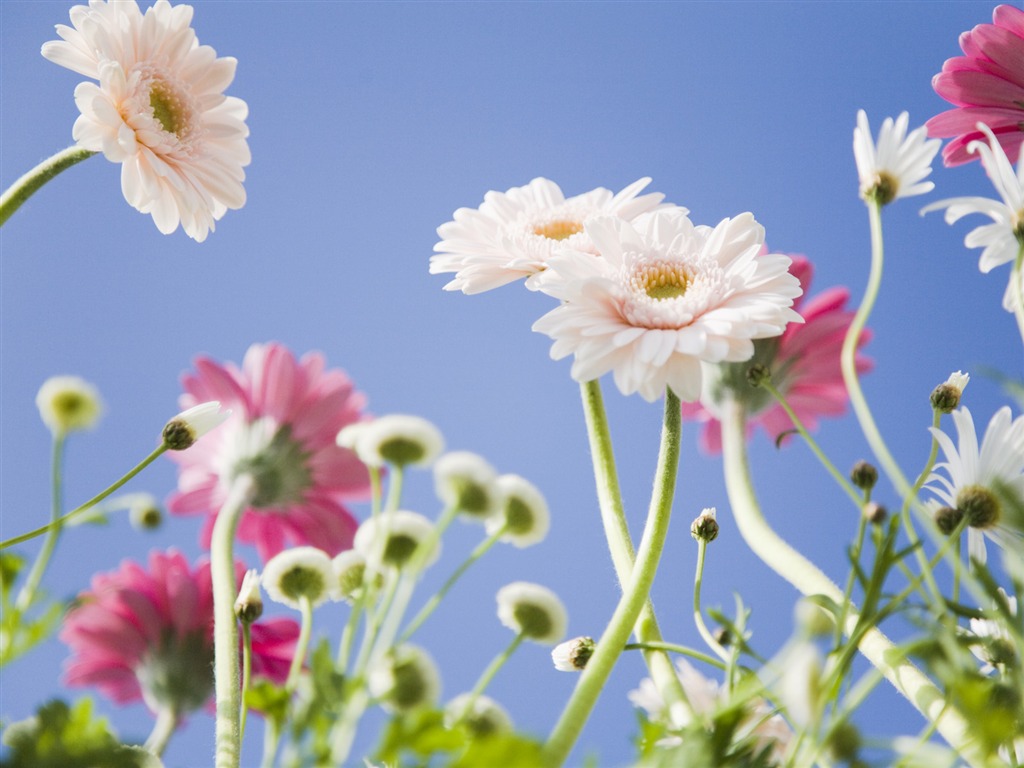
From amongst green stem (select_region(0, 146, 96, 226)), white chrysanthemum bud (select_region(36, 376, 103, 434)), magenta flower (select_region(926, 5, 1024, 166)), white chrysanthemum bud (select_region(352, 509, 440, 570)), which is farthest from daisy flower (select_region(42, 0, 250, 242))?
magenta flower (select_region(926, 5, 1024, 166))

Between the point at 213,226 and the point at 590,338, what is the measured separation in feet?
0.72

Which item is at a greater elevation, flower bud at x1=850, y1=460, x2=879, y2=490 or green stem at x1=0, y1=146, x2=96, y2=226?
green stem at x1=0, y1=146, x2=96, y2=226

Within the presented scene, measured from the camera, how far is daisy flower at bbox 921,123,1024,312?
11.7 inches

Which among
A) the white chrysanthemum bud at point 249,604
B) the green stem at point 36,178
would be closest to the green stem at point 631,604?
the white chrysanthemum bud at point 249,604

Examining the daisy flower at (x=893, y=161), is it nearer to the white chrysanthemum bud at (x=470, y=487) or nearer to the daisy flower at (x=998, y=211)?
the daisy flower at (x=998, y=211)

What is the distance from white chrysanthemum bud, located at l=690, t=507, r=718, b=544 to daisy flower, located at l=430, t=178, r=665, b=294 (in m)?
0.10

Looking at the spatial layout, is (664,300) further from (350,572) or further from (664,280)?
(350,572)

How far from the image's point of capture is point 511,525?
25cm

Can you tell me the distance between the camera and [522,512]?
A: 25 centimetres

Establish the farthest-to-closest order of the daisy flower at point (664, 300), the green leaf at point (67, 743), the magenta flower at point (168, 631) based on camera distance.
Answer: the magenta flower at point (168, 631), the daisy flower at point (664, 300), the green leaf at point (67, 743)

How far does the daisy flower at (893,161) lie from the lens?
0.31 m

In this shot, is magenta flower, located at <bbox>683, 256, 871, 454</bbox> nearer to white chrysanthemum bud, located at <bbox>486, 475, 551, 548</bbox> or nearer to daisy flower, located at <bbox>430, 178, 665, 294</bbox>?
daisy flower, located at <bbox>430, 178, 665, 294</bbox>

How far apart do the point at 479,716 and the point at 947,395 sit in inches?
8.5

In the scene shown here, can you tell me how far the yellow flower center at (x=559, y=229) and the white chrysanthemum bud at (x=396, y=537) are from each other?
20cm
